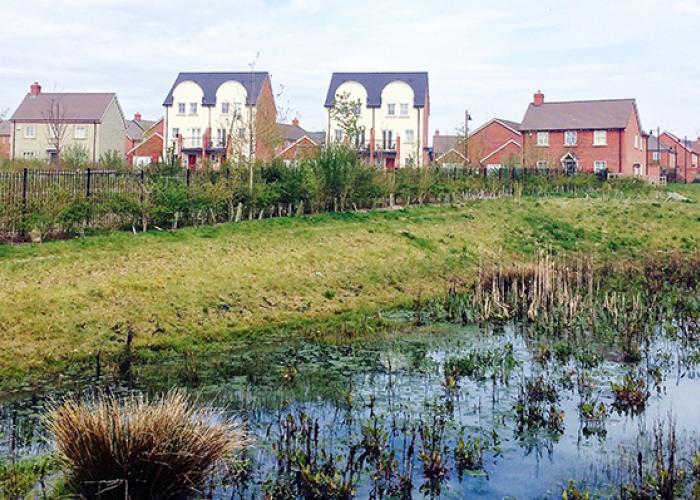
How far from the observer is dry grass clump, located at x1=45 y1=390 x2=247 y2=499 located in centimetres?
589

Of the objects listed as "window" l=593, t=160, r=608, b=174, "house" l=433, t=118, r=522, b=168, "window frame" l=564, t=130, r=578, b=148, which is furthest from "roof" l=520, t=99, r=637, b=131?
"window" l=593, t=160, r=608, b=174

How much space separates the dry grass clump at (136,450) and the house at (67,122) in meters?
52.0


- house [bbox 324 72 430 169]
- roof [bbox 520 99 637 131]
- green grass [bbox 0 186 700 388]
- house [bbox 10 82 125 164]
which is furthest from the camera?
house [bbox 10 82 125 164]

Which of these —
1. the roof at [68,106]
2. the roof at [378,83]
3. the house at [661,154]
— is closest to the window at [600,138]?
the roof at [378,83]

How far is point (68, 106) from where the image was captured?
57.1 meters

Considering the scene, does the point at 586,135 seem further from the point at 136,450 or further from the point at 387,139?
the point at 136,450

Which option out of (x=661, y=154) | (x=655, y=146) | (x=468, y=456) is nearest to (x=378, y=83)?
(x=655, y=146)

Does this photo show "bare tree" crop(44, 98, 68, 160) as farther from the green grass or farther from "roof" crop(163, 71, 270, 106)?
the green grass

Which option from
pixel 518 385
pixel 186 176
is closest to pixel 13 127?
pixel 186 176

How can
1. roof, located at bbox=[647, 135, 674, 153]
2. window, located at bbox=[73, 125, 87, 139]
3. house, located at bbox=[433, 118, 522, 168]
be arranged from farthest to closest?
roof, located at bbox=[647, 135, 674, 153], window, located at bbox=[73, 125, 87, 139], house, located at bbox=[433, 118, 522, 168]

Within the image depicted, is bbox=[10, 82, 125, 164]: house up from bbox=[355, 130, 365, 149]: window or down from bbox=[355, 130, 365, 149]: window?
up

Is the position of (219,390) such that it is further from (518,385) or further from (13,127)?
(13,127)

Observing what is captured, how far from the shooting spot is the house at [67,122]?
55.8 metres

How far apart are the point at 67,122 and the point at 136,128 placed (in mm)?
16897
